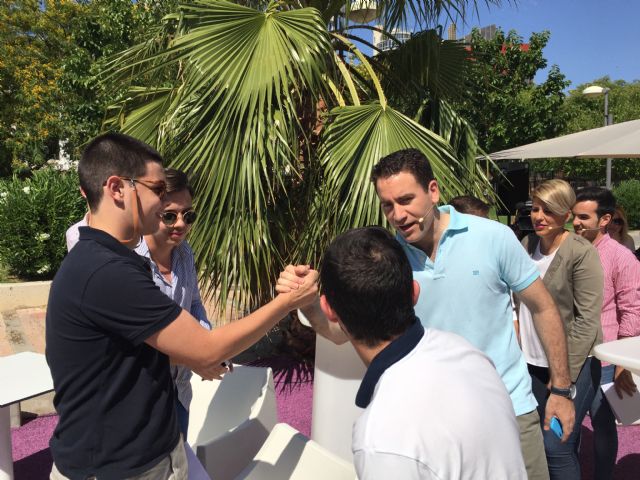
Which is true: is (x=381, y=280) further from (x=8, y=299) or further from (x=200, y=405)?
(x=8, y=299)

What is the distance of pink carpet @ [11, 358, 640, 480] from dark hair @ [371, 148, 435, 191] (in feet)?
8.17

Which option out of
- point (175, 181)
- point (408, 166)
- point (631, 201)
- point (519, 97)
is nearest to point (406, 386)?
point (408, 166)

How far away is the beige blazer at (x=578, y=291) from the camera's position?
8.30 ft

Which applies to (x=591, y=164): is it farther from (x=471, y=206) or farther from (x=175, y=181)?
(x=175, y=181)

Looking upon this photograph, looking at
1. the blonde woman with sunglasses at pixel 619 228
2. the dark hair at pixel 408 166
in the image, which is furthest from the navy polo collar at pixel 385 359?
the blonde woman with sunglasses at pixel 619 228

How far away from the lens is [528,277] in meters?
2.07

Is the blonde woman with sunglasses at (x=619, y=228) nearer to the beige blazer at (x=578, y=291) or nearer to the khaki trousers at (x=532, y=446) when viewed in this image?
the beige blazer at (x=578, y=291)

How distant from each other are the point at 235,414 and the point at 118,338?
1.75 metres

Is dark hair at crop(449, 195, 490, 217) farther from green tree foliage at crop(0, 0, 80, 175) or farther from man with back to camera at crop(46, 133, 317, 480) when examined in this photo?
green tree foliage at crop(0, 0, 80, 175)

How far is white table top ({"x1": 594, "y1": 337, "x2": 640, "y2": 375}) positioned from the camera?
1942 millimetres

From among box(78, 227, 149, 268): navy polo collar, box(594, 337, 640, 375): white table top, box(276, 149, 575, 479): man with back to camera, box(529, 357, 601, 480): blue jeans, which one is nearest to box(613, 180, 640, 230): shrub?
box(529, 357, 601, 480): blue jeans

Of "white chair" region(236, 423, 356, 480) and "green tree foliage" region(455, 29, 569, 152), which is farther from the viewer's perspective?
"green tree foliage" region(455, 29, 569, 152)

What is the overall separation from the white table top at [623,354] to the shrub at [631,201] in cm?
1950

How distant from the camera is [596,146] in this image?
765cm
